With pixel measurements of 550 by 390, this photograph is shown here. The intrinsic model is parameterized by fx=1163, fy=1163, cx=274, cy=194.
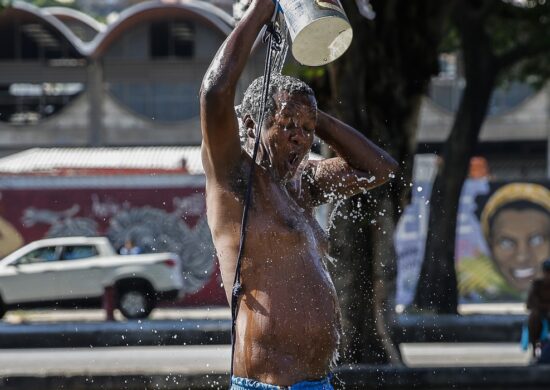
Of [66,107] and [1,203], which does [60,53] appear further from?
[1,203]

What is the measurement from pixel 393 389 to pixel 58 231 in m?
14.0

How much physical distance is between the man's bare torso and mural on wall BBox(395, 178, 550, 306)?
18.7 metres

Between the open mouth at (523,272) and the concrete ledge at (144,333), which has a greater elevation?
the concrete ledge at (144,333)

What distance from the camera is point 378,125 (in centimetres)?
955

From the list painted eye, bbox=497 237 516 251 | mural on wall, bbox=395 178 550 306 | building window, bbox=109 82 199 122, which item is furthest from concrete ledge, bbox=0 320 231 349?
building window, bbox=109 82 199 122

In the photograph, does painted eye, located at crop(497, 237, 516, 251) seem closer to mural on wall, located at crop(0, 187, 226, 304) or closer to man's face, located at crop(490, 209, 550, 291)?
man's face, located at crop(490, 209, 550, 291)

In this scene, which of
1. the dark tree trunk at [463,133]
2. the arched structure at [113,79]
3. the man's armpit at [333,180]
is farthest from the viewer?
the arched structure at [113,79]

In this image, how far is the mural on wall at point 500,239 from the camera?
2209 cm

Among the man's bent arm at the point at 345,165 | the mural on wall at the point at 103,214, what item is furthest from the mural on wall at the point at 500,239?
the man's bent arm at the point at 345,165

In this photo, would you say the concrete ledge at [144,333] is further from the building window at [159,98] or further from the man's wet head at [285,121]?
the building window at [159,98]

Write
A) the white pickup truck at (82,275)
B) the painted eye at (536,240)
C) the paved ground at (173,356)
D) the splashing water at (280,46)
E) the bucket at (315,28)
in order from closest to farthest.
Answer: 1. the bucket at (315,28)
2. the splashing water at (280,46)
3. the paved ground at (173,356)
4. the white pickup truck at (82,275)
5. the painted eye at (536,240)

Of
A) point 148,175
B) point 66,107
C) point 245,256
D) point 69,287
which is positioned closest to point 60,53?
point 66,107

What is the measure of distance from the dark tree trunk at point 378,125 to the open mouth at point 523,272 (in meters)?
12.2

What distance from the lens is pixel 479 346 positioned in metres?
14.2
